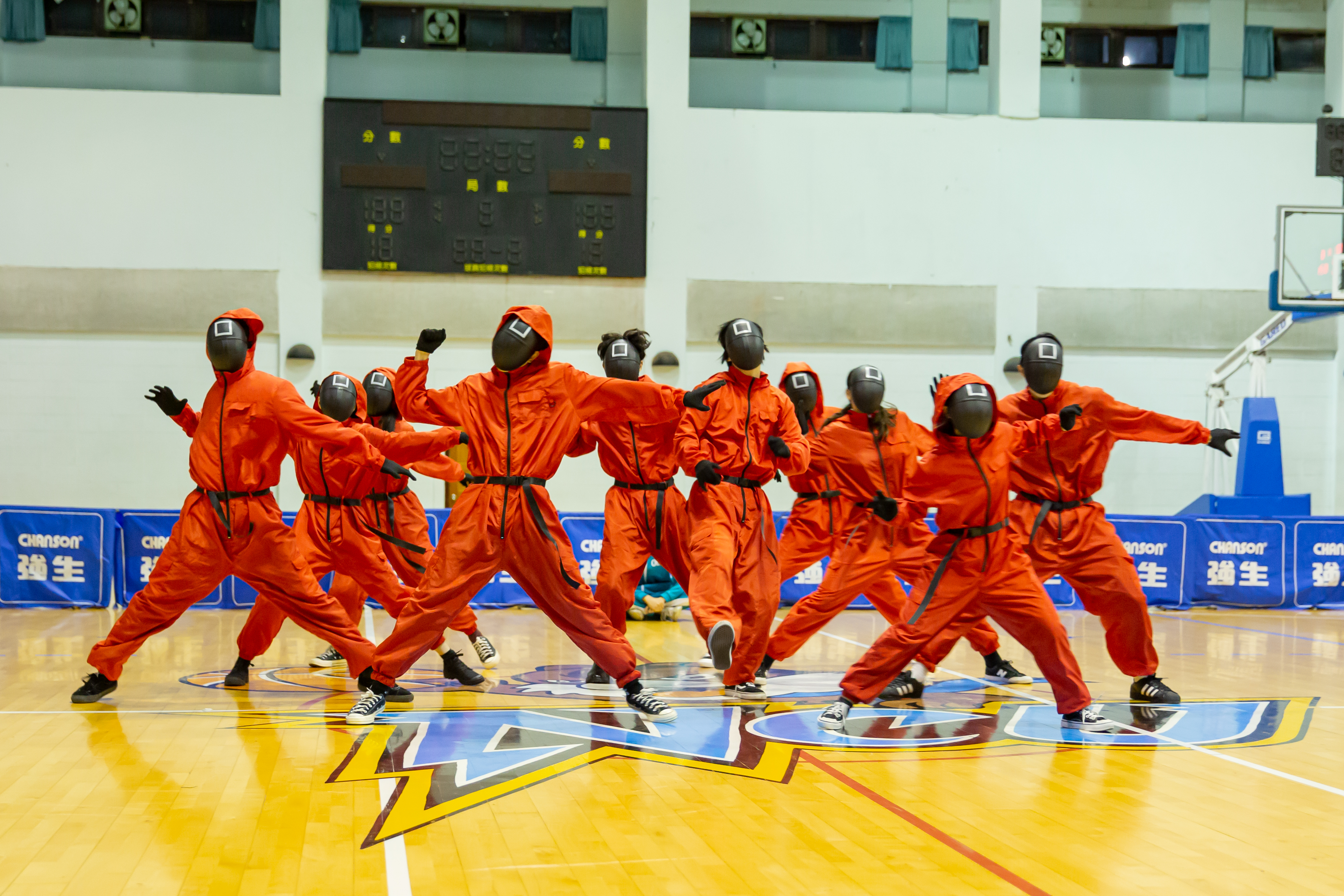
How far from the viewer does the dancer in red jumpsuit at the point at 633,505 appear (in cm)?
741

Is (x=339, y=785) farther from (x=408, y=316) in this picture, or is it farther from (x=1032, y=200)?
(x=1032, y=200)

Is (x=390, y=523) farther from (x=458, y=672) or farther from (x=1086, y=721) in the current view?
(x=1086, y=721)

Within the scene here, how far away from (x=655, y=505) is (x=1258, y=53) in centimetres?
1415

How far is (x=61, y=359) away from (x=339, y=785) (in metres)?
12.2

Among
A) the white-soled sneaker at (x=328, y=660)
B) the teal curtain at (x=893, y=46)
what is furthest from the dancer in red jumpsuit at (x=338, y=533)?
the teal curtain at (x=893, y=46)

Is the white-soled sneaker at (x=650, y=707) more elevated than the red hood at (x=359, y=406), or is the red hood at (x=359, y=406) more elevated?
the red hood at (x=359, y=406)

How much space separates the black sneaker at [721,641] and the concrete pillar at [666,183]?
916 centimetres

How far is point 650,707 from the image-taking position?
20.6ft

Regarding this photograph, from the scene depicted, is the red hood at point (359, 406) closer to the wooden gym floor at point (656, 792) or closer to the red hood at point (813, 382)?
the wooden gym floor at point (656, 792)

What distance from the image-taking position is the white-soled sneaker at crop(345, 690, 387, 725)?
6.03 meters

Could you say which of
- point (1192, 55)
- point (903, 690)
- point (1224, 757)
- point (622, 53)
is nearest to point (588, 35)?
point (622, 53)

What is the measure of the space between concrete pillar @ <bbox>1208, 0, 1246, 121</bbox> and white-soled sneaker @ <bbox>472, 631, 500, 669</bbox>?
537 inches

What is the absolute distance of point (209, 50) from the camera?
1583 cm

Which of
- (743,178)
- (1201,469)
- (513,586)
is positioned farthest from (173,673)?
(1201,469)
